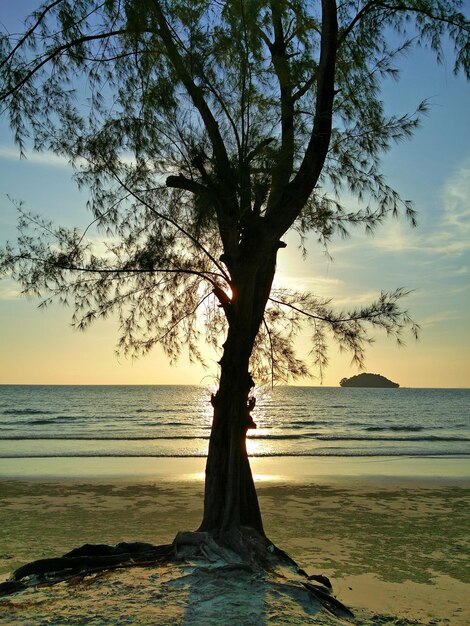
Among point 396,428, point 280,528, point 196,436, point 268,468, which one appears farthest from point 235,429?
point 396,428

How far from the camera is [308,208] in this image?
8648mm

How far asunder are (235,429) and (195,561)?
149cm

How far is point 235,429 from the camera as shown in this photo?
23.5ft

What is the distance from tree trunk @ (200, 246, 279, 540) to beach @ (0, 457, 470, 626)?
4.11ft

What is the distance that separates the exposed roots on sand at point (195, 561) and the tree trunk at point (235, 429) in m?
0.29

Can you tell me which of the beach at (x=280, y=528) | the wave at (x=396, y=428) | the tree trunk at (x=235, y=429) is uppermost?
the tree trunk at (x=235, y=429)

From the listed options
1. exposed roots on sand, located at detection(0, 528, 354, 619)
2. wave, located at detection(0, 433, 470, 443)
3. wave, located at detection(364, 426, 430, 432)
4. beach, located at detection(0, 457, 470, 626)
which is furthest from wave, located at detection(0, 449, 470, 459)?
exposed roots on sand, located at detection(0, 528, 354, 619)

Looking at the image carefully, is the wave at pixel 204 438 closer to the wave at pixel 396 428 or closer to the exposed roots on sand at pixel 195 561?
the wave at pixel 396 428

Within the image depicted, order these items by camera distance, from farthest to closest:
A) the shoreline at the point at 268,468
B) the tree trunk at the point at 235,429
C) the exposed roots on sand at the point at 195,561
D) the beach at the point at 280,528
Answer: the shoreline at the point at 268,468 < the tree trunk at the point at 235,429 < the exposed roots on sand at the point at 195,561 < the beach at the point at 280,528

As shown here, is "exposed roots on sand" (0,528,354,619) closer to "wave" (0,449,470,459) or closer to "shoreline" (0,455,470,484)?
"shoreline" (0,455,470,484)

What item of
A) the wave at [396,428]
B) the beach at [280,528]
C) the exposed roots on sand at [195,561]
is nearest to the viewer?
the beach at [280,528]

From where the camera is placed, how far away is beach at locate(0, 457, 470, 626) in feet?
17.5

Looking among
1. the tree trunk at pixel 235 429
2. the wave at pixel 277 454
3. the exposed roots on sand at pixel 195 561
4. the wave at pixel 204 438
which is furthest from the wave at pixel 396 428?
the exposed roots on sand at pixel 195 561

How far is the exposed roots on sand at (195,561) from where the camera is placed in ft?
19.8
